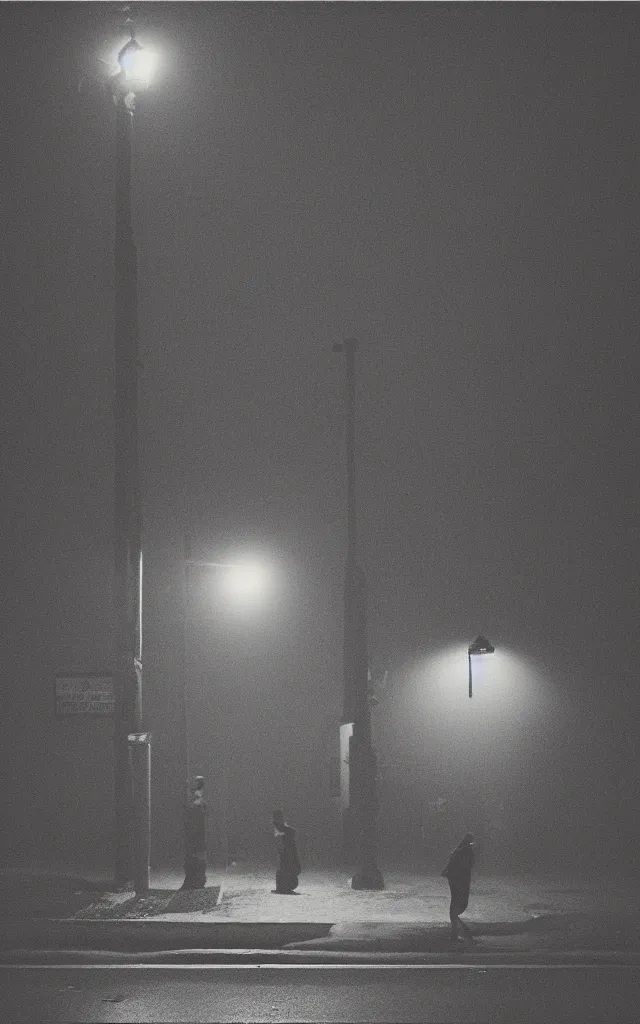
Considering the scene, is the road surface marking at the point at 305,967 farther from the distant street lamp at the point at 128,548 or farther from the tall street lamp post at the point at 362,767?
the tall street lamp post at the point at 362,767

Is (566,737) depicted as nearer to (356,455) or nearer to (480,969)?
(356,455)

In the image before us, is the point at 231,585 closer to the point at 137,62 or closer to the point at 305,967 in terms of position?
the point at 137,62

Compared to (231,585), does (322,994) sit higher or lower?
lower

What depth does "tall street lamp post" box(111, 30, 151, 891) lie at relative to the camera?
1512cm

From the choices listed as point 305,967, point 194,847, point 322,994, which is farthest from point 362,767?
point 322,994

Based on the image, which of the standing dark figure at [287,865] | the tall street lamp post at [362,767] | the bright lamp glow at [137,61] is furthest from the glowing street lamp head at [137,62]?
the standing dark figure at [287,865]

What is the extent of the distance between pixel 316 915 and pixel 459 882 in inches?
82.0

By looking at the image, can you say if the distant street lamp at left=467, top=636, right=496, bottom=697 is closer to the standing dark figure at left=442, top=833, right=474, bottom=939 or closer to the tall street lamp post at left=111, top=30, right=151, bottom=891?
the standing dark figure at left=442, top=833, right=474, bottom=939

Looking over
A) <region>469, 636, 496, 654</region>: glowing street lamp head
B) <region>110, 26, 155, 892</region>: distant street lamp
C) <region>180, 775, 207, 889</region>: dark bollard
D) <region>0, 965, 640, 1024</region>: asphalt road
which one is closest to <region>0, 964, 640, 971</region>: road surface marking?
<region>0, 965, 640, 1024</region>: asphalt road

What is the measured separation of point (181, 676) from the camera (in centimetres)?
2061

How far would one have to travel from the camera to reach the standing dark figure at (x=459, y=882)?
1302 cm

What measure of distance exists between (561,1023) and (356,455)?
12807 mm

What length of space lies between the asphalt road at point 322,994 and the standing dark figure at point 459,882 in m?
1.20

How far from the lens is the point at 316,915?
14.1m
